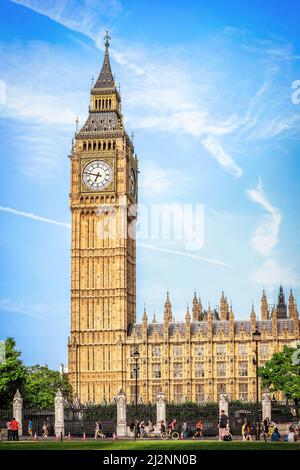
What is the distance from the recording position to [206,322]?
97.4 meters

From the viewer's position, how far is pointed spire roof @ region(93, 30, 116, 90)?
4161 inches

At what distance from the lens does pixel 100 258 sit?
9906 cm

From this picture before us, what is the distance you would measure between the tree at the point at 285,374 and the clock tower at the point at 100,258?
22299mm

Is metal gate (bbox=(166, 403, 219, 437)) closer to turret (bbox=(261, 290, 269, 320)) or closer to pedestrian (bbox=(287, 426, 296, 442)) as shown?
pedestrian (bbox=(287, 426, 296, 442))

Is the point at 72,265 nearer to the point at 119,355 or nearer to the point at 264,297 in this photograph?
the point at 119,355

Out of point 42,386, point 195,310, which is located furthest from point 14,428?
point 195,310

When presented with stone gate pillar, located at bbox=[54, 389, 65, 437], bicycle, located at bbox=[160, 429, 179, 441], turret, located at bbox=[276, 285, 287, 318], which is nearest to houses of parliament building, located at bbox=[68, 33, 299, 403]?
turret, located at bbox=[276, 285, 287, 318]

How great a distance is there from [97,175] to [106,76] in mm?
13180

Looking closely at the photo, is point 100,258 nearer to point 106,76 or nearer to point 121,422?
point 106,76

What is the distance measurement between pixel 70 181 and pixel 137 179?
34.9 ft

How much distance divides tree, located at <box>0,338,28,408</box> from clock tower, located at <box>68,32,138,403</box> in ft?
92.1

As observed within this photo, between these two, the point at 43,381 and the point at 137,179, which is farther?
the point at 137,179
